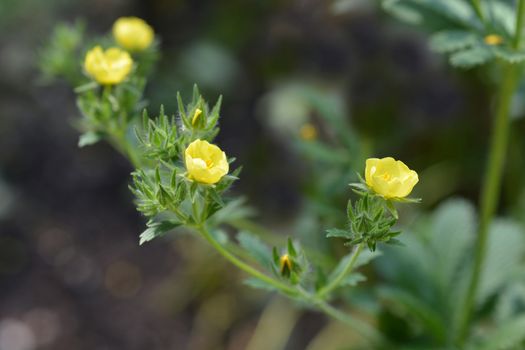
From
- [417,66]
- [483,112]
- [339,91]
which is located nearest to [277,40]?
[339,91]

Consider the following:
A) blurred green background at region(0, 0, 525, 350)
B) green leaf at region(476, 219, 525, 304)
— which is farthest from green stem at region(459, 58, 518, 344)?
blurred green background at region(0, 0, 525, 350)

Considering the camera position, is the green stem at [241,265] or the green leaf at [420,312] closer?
the green stem at [241,265]

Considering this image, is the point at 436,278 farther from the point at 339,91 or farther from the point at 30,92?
the point at 30,92

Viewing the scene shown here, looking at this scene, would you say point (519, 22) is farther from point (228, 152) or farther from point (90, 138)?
point (228, 152)

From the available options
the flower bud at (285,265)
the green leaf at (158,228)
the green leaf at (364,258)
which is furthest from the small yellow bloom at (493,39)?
the green leaf at (158,228)

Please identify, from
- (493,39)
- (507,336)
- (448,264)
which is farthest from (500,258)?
(493,39)

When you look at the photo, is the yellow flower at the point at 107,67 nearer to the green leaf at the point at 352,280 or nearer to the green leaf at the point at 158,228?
the green leaf at the point at 158,228
